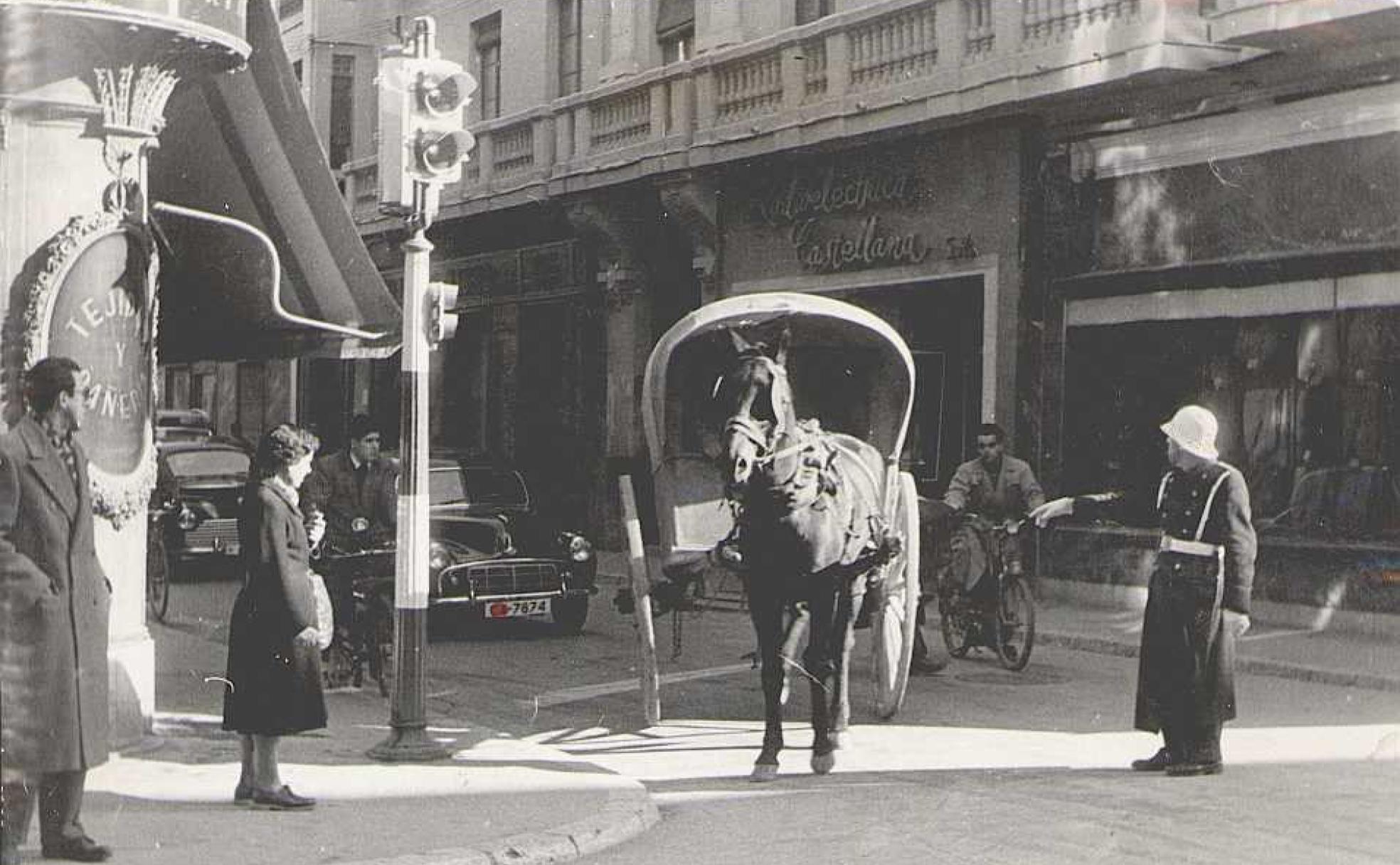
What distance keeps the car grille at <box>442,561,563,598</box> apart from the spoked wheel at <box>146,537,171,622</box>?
3.42 meters

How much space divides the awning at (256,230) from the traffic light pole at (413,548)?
178 centimetres

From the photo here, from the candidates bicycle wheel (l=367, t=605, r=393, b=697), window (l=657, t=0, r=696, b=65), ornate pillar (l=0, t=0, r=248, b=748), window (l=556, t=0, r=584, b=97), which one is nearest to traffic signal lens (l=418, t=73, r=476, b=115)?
ornate pillar (l=0, t=0, r=248, b=748)

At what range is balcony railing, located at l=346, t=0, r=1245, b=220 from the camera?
15.8 meters

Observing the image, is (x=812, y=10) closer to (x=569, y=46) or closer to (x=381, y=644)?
(x=569, y=46)

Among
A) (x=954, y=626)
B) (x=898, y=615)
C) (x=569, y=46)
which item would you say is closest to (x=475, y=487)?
(x=954, y=626)

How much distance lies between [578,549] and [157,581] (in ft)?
13.6

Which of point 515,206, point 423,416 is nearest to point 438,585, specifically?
point 423,416

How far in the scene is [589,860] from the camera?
23.1ft

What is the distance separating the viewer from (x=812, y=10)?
21141 millimetres

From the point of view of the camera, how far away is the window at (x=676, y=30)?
23.1 metres

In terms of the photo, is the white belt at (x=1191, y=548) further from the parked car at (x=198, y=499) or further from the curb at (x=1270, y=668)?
the parked car at (x=198, y=499)

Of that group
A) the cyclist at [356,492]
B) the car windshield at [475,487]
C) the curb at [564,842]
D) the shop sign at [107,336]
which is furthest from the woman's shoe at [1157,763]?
the car windshield at [475,487]

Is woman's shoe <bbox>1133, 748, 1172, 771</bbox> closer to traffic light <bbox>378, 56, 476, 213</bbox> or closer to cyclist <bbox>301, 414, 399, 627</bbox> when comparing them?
traffic light <bbox>378, 56, 476, 213</bbox>

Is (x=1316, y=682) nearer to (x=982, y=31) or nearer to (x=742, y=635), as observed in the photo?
(x=742, y=635)
